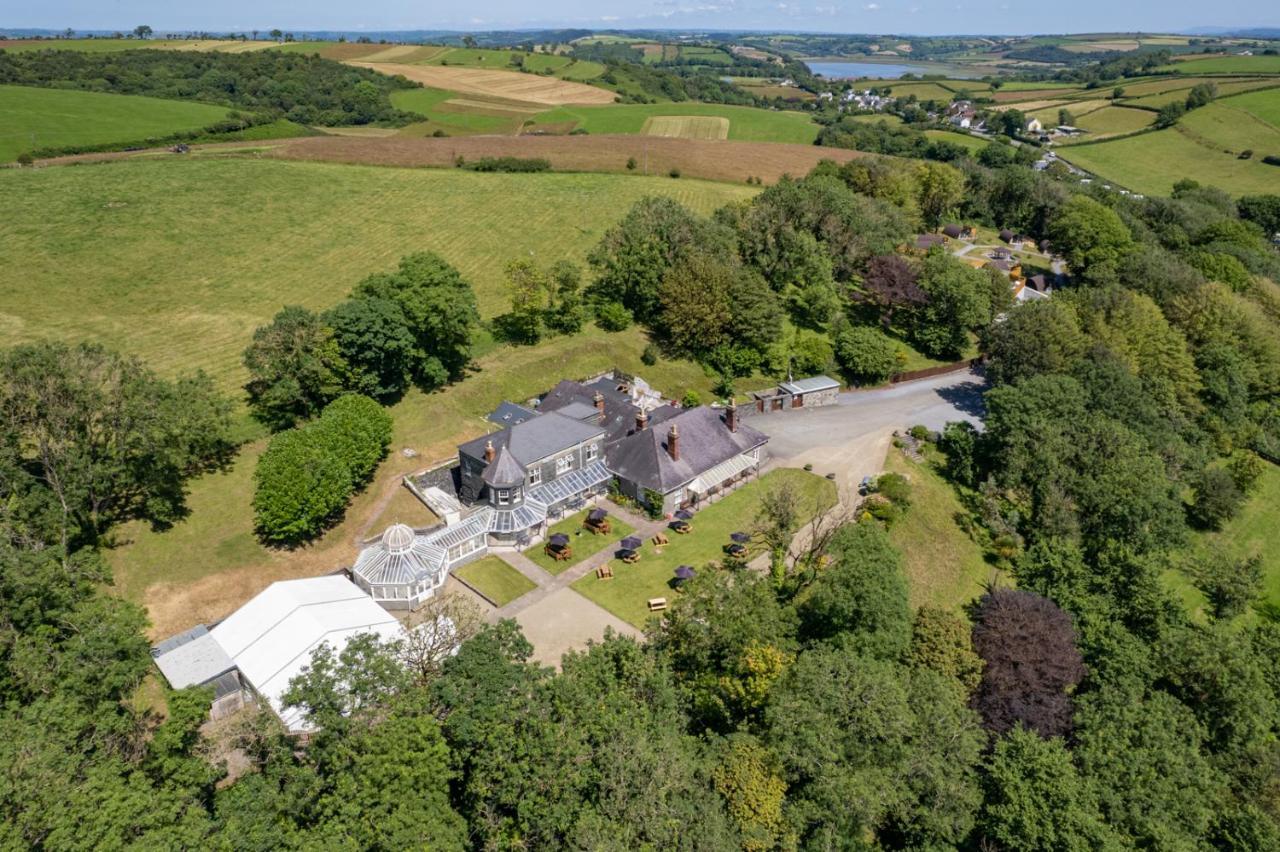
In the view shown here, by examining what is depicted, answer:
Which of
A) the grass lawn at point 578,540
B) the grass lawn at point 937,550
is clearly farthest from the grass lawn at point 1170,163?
the grass lawn at point 578,540

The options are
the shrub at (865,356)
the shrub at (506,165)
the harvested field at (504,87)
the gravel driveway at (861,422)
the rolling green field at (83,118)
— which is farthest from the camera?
the harvested field at (504,87)

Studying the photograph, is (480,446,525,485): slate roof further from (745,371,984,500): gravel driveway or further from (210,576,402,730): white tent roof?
(745,371,984,500): gravel driveway

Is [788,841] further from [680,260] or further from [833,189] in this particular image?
[833,189]

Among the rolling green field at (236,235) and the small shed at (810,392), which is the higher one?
the rolling green field at (236,235)

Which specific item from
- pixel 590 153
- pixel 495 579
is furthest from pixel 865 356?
pixel 590 153

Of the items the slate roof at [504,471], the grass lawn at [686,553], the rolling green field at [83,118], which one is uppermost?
the rolling green field at [83,118]

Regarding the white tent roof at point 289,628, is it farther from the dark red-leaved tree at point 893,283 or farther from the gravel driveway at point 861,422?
the dark red-leaved tree at point 893,283

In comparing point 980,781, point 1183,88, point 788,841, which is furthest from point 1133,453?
point 1183,88

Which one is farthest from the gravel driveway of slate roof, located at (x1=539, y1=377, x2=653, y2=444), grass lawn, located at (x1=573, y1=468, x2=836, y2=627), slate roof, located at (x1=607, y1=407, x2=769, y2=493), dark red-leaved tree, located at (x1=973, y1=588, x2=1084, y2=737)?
dark red-leaved tree, located at (x1=973, y1=588, x2=1084, y2=737)
